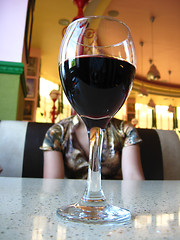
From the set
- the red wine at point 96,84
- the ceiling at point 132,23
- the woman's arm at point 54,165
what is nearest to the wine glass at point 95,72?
the red wine at point 96,84

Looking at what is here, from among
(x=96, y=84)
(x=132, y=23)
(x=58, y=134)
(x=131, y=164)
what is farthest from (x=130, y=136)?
(x=132, y=23)

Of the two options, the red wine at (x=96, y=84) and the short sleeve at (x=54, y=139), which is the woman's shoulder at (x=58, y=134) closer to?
the short sleeve at (x=54, y=139)

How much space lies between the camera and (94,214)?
0.26 m

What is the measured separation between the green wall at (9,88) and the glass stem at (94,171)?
1.69 meters

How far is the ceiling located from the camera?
4066 millimetres

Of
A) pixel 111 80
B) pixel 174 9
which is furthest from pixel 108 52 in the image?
pixel 174 9

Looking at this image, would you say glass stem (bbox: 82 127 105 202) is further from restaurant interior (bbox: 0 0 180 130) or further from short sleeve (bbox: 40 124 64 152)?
restaurant interior (bbox: 0 0 180 130)

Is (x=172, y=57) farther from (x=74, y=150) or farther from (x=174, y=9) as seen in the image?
(x=74, y=150)

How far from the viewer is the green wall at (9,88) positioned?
1.89 metres

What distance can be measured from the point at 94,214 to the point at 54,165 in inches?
35.3

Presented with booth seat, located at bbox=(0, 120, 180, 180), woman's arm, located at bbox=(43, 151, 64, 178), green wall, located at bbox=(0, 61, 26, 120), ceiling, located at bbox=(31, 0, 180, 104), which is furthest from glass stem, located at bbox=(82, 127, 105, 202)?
ceiling, located at bbox=(31, 0, 180, 104)

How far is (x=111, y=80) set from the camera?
323 millimetres

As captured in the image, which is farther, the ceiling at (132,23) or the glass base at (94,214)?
the ceiling at (132,23)

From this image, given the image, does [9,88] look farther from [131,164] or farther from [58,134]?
[131,164]
